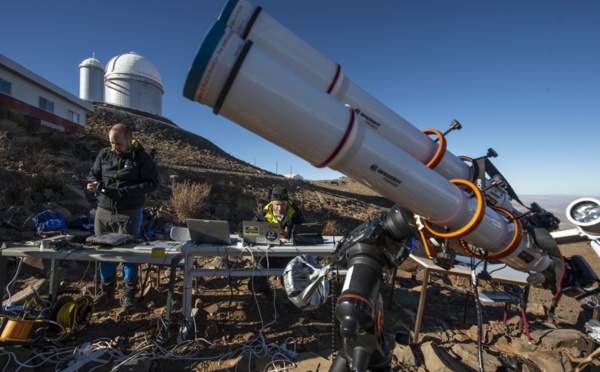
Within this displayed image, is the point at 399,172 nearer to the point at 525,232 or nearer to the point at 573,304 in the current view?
the point at 525,232

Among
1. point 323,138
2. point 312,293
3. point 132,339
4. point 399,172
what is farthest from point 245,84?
point 132,339

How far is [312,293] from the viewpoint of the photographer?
76.5 inches

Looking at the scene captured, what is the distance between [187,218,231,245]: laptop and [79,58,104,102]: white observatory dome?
3338cm

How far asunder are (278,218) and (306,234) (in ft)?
3.31

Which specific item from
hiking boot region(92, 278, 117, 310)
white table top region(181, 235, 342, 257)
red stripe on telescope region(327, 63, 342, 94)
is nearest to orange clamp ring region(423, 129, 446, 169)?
red stripe on telescope region(327, 63, 342, 94)

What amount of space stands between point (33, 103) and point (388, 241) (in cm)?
2277

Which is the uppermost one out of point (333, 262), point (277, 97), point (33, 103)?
point (33, 103)

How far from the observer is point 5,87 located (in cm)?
1595

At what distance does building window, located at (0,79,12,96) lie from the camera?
15733mm

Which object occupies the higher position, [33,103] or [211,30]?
[33,103]

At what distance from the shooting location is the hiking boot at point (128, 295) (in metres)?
3.94

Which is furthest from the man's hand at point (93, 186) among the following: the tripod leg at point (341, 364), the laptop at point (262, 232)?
the tripod leg at point (341, 364)

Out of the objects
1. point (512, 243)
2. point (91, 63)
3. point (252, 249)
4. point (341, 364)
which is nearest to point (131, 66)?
point (91, 63)

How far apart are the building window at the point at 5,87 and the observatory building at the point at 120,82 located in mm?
13592
